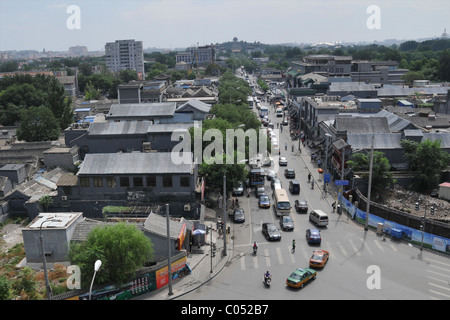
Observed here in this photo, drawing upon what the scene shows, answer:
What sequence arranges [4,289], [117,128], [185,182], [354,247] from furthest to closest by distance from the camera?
[117,128]
[185,182]
[354,247]
[4,289]

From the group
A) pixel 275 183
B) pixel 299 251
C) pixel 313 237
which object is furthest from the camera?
pixel 275 183

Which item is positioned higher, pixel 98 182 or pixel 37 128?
pixel 37 128

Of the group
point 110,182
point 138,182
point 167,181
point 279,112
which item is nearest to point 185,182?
point 167,181

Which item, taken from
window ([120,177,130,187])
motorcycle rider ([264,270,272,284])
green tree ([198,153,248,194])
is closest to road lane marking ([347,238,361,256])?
motorcycle rider ([264,270,272,284])

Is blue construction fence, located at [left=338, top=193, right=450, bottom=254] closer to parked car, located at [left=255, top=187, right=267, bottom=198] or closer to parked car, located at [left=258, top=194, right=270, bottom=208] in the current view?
parked car, located at [left=258, top=194, right=270, bottom=208]

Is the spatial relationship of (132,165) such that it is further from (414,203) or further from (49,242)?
(414,203)

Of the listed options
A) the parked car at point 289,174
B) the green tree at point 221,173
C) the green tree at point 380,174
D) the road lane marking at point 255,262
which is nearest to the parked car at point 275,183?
the parked car at point 289,174
